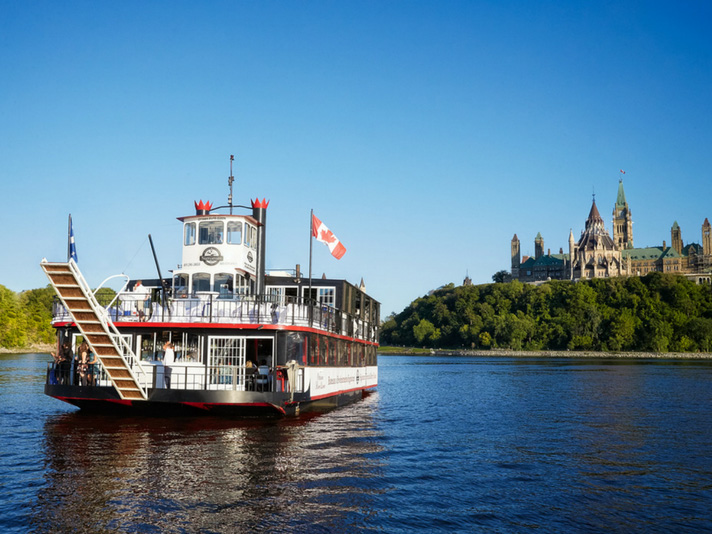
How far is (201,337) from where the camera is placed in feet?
96.9

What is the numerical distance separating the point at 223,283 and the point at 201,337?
3.13 metres

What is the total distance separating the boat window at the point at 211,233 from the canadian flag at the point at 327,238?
17.4 ft

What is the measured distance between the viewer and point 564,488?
19.7 m

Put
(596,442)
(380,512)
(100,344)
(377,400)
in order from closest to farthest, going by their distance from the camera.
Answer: (380,512), (100,344), (596,442), (377,400)

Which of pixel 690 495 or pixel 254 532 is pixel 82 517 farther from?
pixel 690 495

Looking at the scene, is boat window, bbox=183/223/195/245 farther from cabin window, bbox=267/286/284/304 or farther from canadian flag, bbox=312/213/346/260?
canadian flag, bbox=312/213/346/260

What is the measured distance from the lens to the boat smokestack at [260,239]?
1324 inches

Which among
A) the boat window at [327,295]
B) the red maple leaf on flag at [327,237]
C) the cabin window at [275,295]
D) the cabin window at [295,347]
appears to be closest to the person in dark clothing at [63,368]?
the cabin window at [275,295]

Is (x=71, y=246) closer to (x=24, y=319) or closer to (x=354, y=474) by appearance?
(x=354, y=474)

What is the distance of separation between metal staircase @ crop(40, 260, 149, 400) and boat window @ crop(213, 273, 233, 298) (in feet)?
16.5

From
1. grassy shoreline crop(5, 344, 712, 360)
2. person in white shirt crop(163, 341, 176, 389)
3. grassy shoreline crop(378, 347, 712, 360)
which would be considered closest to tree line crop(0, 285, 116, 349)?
grassy shoreline crop(5, 344, 712, 360)

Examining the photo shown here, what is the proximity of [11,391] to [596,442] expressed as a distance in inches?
1532

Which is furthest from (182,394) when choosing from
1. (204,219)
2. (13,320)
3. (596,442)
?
(13,320)

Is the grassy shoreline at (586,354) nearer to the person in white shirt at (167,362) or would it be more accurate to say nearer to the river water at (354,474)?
the river water at (354,474)
